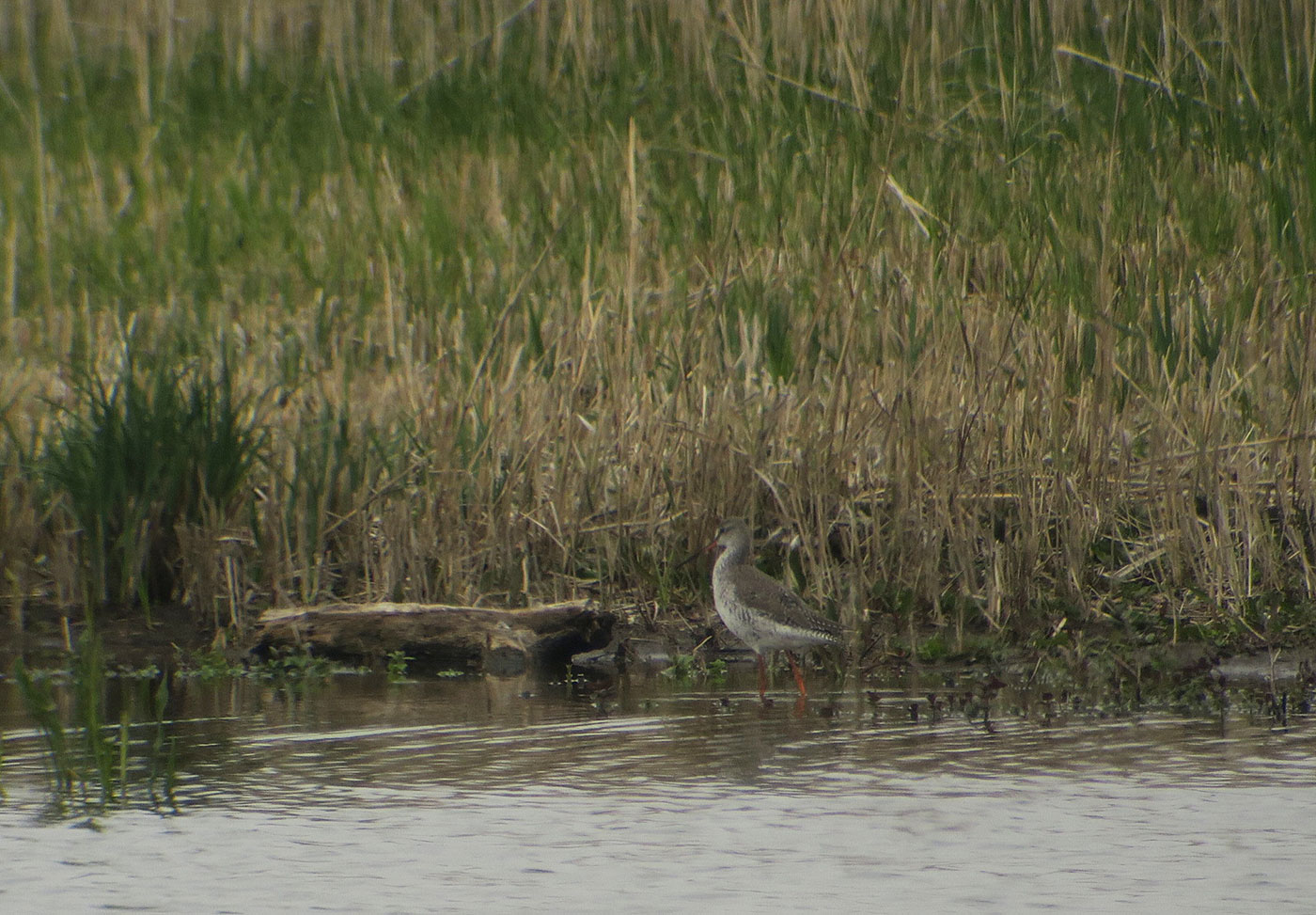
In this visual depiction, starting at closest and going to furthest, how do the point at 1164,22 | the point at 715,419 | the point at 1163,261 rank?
the point at 715,419
the point at 1163,261
the point at 1164,22

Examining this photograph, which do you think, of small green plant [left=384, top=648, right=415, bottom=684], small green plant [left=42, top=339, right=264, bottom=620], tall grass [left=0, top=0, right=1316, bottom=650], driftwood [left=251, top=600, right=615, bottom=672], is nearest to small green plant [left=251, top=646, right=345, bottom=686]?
driftwood [left=251, top=600, right=615, bottom=672]

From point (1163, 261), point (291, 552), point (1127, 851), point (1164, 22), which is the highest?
point (1164, 22)

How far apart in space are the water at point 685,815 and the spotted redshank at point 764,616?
45 cm

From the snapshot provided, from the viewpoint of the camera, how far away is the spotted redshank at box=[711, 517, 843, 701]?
7.15 metres

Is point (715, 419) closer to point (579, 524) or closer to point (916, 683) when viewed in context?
point (579, 524)

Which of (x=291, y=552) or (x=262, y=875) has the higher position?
(x=291, y=552)

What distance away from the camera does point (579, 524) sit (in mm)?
8289

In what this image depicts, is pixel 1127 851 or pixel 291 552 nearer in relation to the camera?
pixel 1127 851

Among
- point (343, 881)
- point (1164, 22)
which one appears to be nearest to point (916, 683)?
point (343, 881)

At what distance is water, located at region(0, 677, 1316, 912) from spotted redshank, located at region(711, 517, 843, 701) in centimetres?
45

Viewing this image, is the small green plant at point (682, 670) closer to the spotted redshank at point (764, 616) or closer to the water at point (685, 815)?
the spotted redshank at point (764, 616)

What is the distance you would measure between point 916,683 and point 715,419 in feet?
5.16

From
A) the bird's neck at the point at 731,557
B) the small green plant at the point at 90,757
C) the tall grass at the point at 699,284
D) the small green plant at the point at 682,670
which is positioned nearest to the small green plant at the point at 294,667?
the tall grass at the point at 699,284

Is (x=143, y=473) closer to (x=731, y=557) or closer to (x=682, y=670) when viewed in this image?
(x=682, y=670)
